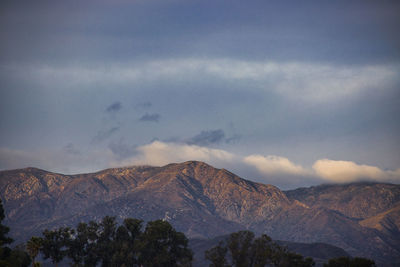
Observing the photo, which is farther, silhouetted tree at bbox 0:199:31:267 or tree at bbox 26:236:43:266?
tree at bbox 26:236:43:266

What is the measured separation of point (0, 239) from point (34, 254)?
21864 mm

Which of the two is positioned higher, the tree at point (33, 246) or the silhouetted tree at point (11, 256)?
the tree at point (33, 246)

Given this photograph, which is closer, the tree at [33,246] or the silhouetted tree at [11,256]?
the silhouetted tree at [11,256]

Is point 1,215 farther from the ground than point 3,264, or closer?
farther from the ground

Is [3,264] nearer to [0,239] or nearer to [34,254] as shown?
[0,239]

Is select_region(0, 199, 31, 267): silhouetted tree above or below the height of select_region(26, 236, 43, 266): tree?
below

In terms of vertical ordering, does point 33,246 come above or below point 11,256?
above

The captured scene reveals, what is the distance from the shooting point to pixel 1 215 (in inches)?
7077

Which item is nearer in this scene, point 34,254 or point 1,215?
point 1,215

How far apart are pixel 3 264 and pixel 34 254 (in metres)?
56.2

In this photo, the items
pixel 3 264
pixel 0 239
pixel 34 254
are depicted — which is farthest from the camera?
pixel 34 254

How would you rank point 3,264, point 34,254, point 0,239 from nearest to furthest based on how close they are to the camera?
1. point 3,264
2. point 0,239
3. point 34,254

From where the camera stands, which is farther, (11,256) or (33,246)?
(33,246)

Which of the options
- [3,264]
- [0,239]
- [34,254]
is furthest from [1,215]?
[3,264]
